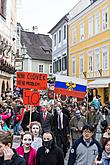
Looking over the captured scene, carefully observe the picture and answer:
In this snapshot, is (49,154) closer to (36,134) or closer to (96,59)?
(36,134)

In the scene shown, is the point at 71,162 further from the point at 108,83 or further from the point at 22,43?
the point at 22,43

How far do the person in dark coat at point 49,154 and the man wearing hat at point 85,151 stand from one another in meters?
0.55

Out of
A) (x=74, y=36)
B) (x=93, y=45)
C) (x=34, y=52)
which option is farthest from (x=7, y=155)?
(x=34, y=52)

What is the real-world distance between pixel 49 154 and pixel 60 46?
42.7m

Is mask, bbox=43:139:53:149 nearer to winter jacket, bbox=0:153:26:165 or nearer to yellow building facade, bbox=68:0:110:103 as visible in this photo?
winter jacket, bbox=0:153:26:165

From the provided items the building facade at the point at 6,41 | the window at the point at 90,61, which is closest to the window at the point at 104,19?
the window at the point at 90,61

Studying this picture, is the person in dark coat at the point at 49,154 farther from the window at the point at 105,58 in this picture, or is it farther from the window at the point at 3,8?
the window at the point at 3,8

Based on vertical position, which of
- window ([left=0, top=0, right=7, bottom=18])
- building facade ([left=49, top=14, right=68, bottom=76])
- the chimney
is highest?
the chimney

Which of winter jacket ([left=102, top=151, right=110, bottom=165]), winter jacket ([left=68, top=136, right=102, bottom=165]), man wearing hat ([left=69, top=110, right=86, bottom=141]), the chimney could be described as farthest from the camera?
the chimney

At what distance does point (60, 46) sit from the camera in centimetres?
4881

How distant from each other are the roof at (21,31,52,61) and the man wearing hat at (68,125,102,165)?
58.8m

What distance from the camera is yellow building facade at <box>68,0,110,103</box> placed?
3369 cm

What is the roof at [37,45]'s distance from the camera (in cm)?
6744

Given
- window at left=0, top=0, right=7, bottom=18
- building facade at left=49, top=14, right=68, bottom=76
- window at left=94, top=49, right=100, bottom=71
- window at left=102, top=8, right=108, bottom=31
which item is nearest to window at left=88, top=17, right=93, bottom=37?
window at left=94, top=49, right=100, bottom=71
